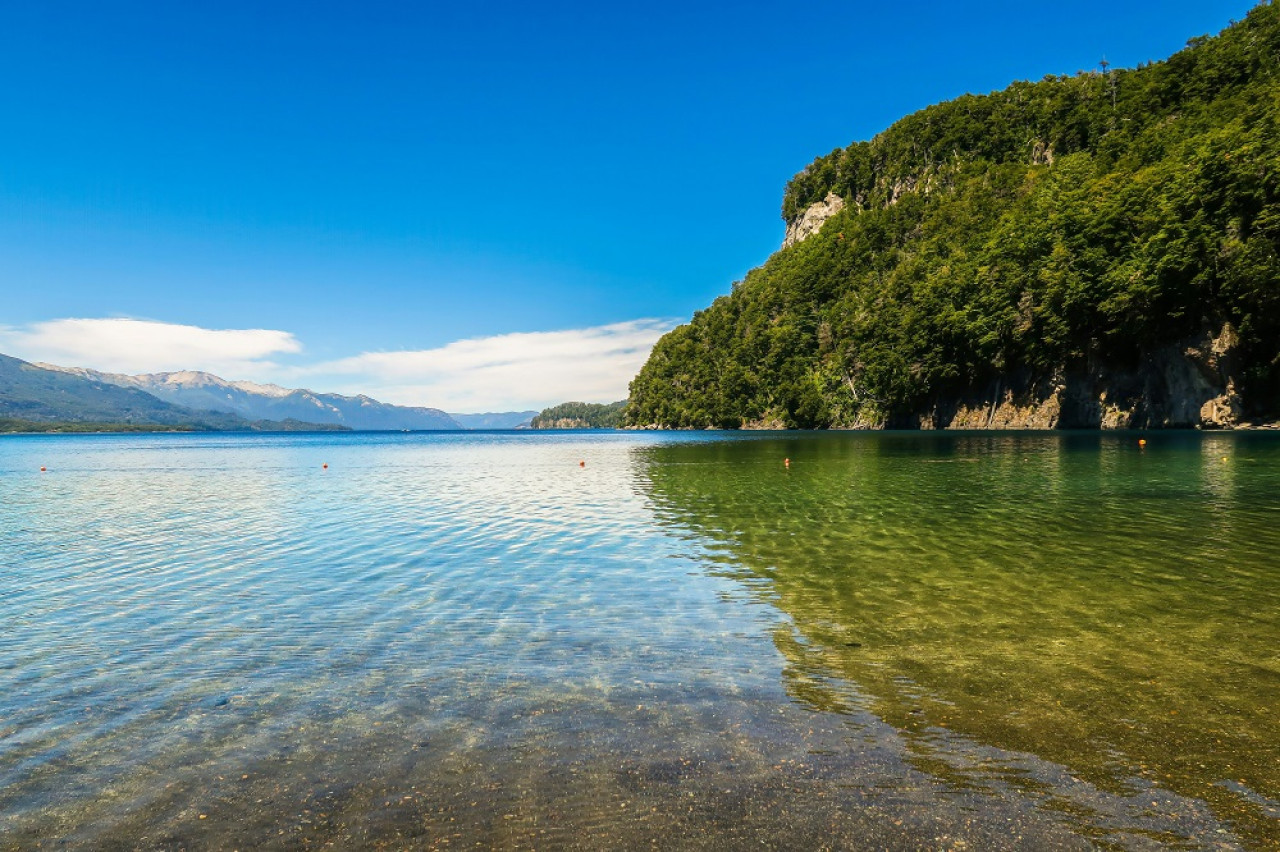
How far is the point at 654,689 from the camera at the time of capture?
9.02m

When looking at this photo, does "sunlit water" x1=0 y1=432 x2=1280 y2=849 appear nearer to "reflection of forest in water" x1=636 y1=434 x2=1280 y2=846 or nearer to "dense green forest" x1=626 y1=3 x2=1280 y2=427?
"reflection of forest in water" x1=636 y1=434 x2=1280 y2=846

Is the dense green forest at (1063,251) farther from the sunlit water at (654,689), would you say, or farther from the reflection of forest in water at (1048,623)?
the sunlit water at (654,689)

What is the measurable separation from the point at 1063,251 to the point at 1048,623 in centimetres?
11649

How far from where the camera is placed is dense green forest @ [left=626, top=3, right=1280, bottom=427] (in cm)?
8544

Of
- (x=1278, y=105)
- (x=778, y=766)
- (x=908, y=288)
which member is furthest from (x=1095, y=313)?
(x=778, y=766)

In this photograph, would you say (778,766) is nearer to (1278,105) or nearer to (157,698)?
(157,698)

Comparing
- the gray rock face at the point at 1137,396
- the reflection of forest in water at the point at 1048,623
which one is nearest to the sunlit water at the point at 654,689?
the reflection of forest in water at the point at 1048,623

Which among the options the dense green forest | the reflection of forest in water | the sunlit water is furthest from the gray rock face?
the sunlit water

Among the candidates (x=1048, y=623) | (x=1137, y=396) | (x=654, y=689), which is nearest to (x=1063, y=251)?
(x=1137, y=396)

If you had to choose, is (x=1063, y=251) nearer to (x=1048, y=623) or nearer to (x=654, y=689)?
(x=1048, y=623)

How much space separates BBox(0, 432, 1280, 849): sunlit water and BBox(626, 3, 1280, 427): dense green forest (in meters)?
87.2

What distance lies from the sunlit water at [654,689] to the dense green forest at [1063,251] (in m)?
87.2

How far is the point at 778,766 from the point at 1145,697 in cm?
548

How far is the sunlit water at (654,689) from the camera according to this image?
578 centimetres
